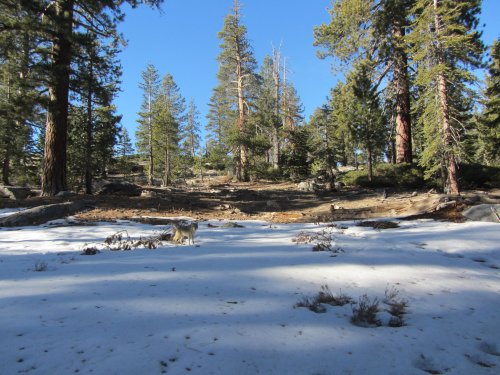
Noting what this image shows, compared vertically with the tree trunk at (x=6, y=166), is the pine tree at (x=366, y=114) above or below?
above

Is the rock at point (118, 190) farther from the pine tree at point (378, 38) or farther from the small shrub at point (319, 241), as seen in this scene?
the pine tree at point (378, 38)

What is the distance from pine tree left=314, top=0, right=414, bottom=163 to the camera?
690 inches

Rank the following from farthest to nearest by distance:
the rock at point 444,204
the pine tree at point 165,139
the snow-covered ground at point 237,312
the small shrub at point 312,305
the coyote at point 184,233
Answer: the pine tree at point 165,139 → the rock at point 444,204 → the coyote at point 184,233 → the small shrub at point 312,305 → the snow-covered ground at point 237,312

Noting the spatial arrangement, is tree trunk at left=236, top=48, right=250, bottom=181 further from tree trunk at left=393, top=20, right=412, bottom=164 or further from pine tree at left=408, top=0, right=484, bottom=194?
pine tree at left=408, top=0, right=484, bottom=194

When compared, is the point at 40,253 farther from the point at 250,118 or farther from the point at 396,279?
the point at 250,118

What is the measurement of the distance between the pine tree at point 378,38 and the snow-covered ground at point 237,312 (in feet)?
52.3

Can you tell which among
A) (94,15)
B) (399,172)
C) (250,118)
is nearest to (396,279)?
(94,15)

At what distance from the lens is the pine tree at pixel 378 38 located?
1753 cm

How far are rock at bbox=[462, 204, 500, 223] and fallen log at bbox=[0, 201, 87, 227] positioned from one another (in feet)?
33.8

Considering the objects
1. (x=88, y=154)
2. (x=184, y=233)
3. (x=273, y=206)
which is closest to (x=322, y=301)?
(x=184, y=233)

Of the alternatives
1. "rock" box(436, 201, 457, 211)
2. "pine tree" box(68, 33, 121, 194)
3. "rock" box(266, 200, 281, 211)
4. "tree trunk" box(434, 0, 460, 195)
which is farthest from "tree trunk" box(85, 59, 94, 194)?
"tree trunk" box(434, 0, 460, 195)

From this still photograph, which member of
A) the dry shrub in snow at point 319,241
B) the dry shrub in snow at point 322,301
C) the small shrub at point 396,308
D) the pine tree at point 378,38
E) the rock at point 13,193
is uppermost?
the pine tree at point 378,38

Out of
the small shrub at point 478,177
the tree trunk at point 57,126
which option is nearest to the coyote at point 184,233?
the tree trunk at point 57,126

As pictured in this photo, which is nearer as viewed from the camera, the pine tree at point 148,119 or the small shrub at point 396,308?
the small shrub at point 396,308
